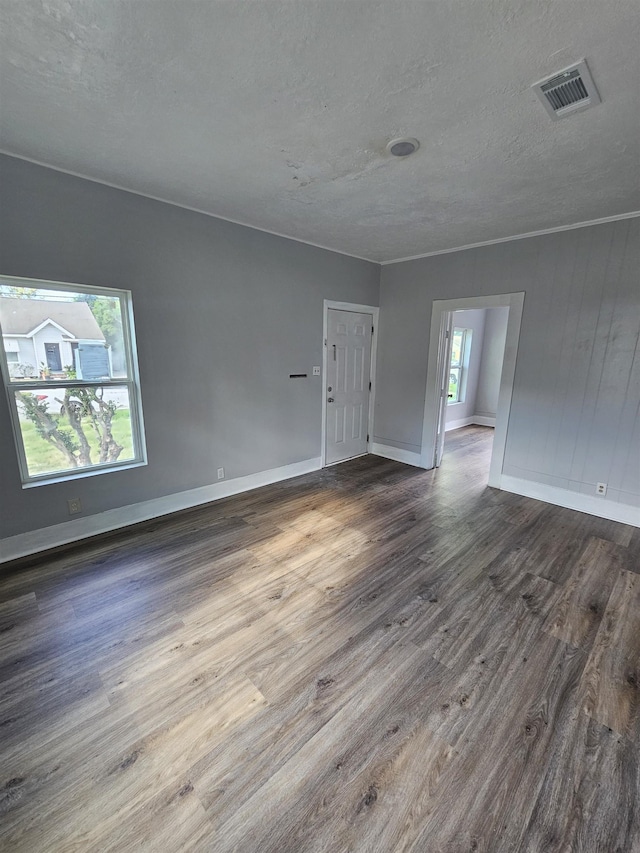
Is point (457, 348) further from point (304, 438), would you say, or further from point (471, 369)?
point (304, 438)

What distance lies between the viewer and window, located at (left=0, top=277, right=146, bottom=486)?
8.06 ft

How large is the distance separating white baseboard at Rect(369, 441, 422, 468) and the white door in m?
0.23

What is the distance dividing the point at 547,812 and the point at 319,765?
814mm

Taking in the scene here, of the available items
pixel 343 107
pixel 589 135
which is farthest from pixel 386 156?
pixel 589 135

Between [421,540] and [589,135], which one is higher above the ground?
[589,135]

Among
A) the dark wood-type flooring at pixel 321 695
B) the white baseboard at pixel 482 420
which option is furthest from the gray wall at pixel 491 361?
the dark wood-type flooring at pixel 321 695

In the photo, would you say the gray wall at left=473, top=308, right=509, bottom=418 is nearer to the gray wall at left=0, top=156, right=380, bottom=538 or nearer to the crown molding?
the crown molding

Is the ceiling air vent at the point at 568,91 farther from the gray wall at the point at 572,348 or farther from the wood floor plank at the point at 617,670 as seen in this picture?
the wood floor plank at the point at 617,670

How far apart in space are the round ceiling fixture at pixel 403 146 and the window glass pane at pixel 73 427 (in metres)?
2.64

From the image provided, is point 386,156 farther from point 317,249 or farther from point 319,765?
point 319,765

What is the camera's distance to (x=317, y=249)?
4.10m

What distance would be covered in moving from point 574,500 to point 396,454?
85.2 inches

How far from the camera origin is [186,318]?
3174mm

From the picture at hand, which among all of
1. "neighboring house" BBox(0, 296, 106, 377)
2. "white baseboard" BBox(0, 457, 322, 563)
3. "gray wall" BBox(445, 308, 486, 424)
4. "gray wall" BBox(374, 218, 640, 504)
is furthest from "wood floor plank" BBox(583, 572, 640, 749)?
"gray wall" BBox(445, 308, 486, 424)
